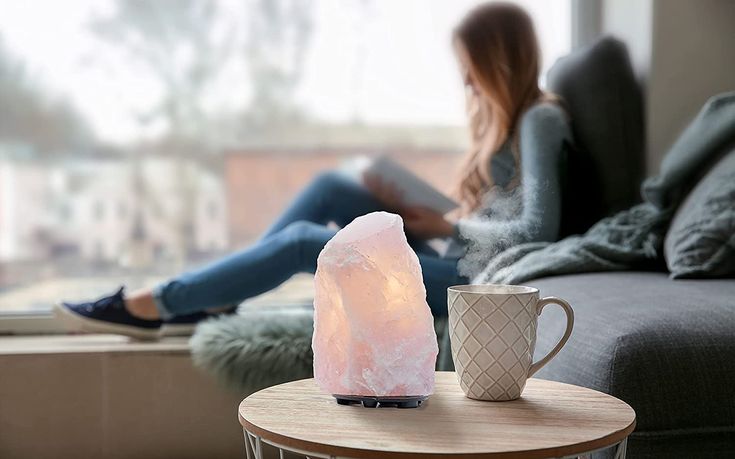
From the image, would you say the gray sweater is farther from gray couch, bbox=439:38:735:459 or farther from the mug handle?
the mug handle

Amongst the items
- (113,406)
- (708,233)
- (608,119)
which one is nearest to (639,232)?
(708,233)

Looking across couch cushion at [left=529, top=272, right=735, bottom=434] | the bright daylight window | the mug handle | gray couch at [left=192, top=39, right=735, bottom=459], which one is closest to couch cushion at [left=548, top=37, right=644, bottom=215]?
the bright daylight window

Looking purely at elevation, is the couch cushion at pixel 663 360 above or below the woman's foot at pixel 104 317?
above

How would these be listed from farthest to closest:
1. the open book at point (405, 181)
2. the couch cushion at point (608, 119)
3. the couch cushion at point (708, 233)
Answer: the open book at point (405, 181)
the couch cushion at point (608, 119)
the couch cushion at point (708, 233)

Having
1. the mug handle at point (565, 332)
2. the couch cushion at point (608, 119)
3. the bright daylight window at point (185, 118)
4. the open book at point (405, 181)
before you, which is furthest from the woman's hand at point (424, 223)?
the mug handle at point (565, 332)

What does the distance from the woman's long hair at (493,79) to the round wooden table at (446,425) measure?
1161mm

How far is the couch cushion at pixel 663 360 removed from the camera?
3.64ft

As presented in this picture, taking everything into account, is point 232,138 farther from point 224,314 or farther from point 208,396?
point 208,396

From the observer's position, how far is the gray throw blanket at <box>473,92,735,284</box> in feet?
5.65

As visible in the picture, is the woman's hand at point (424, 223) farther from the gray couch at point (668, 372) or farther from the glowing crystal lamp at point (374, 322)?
the glowing crystal lamp at point (374, 322)

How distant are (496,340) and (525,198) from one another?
1057 mm

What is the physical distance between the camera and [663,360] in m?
1.12

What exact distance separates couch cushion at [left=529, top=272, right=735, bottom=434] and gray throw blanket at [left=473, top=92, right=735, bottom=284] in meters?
0.43

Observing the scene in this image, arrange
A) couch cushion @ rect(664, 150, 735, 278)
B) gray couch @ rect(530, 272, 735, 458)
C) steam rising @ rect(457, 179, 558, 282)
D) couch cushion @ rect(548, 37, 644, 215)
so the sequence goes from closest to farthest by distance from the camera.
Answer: gray couch @ rect(530, 272, 735, 458) → couch cushion @ rect(664, 150, 735, 278) → steam rising @ rect(457, 179, 558, 282) → couch cushion @ rect(548, 37, 644, 215)
